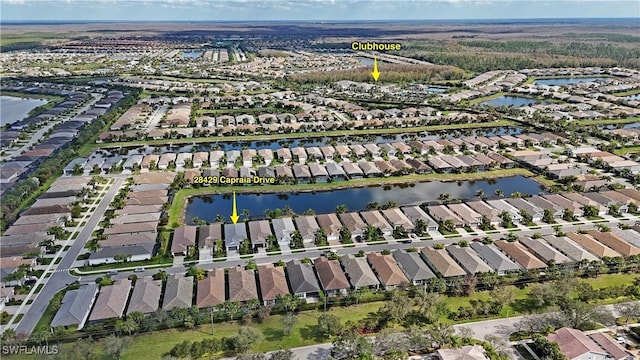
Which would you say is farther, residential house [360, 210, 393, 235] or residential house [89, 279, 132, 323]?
residential house [360, 210, 393, 235]

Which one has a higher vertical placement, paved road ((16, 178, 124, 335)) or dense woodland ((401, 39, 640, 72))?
dense woodland ((401, 39, 640, 72))

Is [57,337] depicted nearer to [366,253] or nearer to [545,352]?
[366,253]

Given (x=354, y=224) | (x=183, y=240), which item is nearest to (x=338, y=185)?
(x=354, y=224)

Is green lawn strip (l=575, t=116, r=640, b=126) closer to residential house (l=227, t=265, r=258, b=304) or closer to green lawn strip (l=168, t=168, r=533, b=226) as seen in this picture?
green lawn strip (l=168, t=168, r=533, b=226)

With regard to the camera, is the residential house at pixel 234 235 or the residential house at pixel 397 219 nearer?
the residential house at pixel 234 235

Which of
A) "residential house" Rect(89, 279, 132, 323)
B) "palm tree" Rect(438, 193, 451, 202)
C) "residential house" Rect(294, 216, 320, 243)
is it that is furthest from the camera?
"palm tree" Rect(438, 193, 451, 202)

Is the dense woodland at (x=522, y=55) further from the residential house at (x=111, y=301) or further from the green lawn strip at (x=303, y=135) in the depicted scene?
the residential house at (x=111, y=301)

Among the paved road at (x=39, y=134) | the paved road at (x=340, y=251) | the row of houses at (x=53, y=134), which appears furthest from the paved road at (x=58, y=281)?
the paved road at (x=39, y=134)

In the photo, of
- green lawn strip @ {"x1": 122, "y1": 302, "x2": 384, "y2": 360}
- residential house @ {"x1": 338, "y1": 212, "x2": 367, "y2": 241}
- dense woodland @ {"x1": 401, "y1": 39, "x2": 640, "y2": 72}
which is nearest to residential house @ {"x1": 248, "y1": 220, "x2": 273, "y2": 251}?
residential house @ {"x1": 338, "y1": 212, "x2": 367, "y2": 241}
